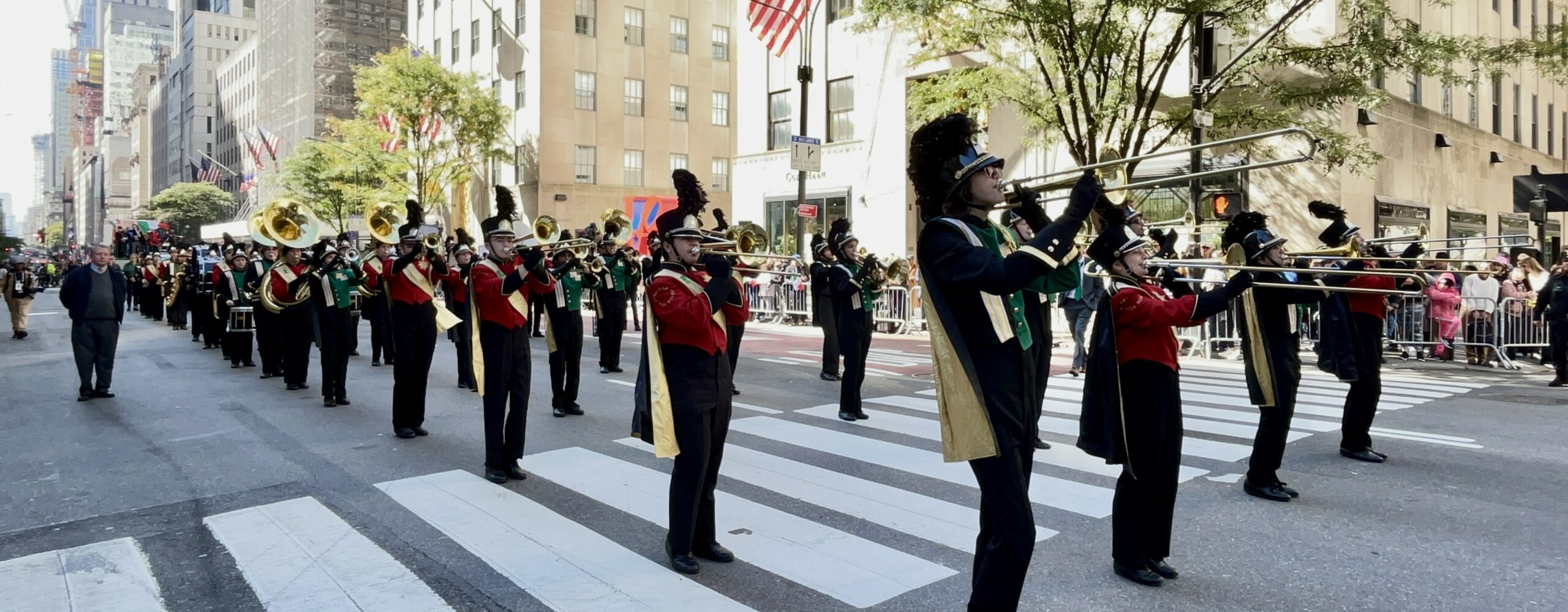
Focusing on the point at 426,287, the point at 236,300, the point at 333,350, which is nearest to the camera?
the point at 426,287

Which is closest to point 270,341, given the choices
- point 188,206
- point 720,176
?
point 720,176

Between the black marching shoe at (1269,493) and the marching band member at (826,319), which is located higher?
the marching band member at (826,319)

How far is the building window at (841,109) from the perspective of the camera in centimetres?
2966

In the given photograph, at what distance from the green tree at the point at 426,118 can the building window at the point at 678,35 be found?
26.9ft

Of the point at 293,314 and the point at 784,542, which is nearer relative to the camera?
the point at 784,542

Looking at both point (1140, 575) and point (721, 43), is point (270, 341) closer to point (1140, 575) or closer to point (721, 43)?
point (1140, 575)

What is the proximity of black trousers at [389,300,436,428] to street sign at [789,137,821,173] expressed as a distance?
1193 centimetres

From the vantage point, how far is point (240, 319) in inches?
616

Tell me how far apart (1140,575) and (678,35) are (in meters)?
44.1

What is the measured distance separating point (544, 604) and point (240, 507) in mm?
3059

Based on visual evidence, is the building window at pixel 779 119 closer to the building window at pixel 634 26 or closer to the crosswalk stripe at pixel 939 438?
the building window at pixel 634 26

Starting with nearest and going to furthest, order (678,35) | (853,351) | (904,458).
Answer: (904,458)
(853,351)
(678,35)

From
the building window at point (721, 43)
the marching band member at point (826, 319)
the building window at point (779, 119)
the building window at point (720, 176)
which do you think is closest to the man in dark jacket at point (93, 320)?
the marching band member at point (826, 319)

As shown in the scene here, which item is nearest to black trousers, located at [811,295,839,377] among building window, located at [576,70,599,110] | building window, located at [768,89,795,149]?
building window, located at [768,89,795,149]
